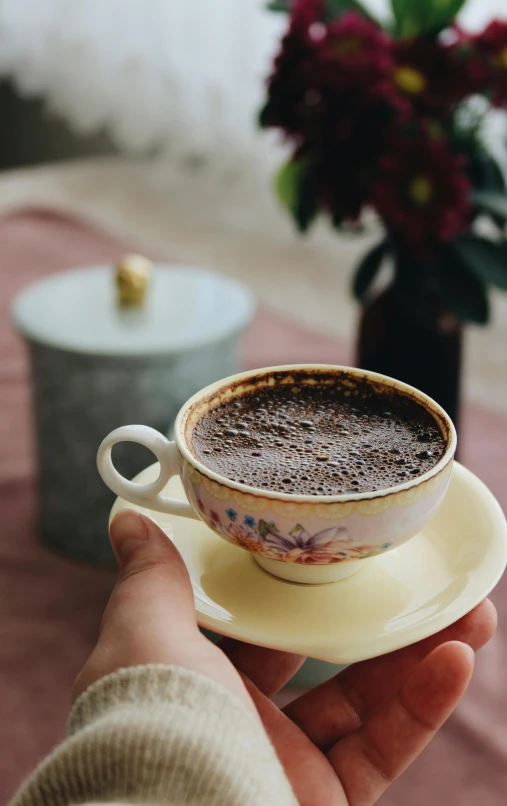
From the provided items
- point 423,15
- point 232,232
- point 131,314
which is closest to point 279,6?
point 423,15

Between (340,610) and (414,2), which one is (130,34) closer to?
(414,2)

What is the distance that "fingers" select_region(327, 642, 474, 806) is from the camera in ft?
1.85

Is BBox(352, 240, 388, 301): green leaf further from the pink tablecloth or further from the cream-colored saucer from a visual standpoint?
the cream-colored saucer

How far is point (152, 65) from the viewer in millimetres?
2143

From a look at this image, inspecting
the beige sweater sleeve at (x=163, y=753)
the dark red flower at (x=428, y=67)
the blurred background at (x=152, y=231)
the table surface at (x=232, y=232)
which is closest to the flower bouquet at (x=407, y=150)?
the dark red flower at (x=428, y=67)

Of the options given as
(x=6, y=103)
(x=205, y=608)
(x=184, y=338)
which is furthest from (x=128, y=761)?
(x=6, y=103)

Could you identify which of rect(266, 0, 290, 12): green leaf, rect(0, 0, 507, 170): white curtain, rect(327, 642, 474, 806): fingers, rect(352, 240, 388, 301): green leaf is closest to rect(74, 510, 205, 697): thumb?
rect(327, 642, 474, 806): fingers

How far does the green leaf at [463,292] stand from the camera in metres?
1.08

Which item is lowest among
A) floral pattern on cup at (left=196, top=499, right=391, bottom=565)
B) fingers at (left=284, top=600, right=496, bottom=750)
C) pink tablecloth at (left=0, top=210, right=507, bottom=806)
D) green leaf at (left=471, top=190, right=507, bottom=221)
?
pink tablecloth at (left=0, top=210, right=507, bottom=806)

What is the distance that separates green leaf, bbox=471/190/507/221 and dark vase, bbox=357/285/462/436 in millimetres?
123

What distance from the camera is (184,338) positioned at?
1.11 metres

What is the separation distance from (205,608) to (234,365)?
2.15ft

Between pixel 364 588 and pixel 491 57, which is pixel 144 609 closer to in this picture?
pixel 364 588

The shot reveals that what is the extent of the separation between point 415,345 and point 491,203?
0.19 meters
